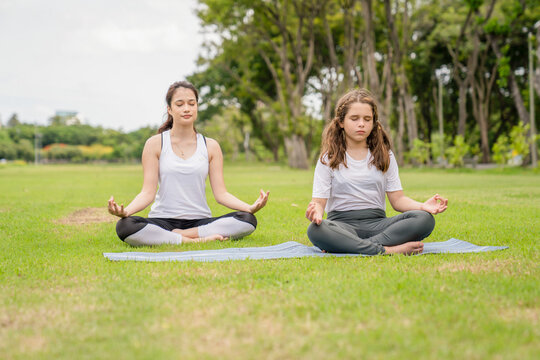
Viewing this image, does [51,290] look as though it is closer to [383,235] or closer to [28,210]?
[383,235]

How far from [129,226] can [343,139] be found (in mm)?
2156

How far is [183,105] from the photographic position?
5578mm

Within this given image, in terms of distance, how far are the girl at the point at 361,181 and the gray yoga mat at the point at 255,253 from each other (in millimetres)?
187

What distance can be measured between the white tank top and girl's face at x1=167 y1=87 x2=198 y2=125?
1.02 ft

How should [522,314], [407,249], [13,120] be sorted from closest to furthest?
[522,314], [407,249], [13,120]

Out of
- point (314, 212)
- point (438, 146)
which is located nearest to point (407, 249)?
point (314, 212)

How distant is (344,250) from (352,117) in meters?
1.18

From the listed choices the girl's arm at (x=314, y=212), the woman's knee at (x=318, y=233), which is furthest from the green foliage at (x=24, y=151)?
the girl's arm at (x=314, y=212)

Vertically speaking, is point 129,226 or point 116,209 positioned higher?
point 116,209

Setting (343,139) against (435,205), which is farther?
(343,139)

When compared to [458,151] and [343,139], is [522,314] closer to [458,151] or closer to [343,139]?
[343,139]

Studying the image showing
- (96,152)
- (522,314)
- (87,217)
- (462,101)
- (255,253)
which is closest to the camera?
(522,314)

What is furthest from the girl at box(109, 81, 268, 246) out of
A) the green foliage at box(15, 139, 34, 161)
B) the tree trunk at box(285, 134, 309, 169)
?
the green foliage at box(15, 139, 34, 161)

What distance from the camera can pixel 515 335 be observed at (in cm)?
247
